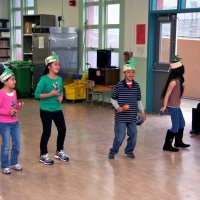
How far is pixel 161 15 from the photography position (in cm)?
859

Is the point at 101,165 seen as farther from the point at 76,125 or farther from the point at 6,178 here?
the point at 76,125

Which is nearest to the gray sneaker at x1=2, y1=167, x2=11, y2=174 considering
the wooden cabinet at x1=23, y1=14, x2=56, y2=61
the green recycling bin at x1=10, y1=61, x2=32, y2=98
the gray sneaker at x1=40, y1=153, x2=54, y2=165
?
the gray sneaker at x1=40, y1=153, x2=54, y2=165

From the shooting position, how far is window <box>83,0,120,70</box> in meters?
9.89

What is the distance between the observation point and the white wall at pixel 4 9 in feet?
44.4

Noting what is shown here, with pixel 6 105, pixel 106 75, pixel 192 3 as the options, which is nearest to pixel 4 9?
pixel 106 75

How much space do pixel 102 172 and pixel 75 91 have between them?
5438 mm

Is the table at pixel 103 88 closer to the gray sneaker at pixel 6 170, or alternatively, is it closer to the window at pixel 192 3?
the window at pixel 192 3

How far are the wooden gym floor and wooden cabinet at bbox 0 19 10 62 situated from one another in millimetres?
7048

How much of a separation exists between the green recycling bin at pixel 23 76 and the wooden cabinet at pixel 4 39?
103 inches

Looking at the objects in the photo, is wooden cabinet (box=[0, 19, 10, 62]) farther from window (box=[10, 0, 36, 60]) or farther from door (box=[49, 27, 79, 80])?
door (box=[49, 27, 79, 80])

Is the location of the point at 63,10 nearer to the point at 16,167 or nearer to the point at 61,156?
the point at 61,156

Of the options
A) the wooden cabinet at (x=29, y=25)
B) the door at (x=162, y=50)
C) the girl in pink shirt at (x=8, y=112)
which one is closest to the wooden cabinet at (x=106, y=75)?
the door at (x=162, y=50)

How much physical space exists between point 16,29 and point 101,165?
9.56 meters

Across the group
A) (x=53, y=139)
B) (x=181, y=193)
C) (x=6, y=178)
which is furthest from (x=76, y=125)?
(x=181, y=193)
